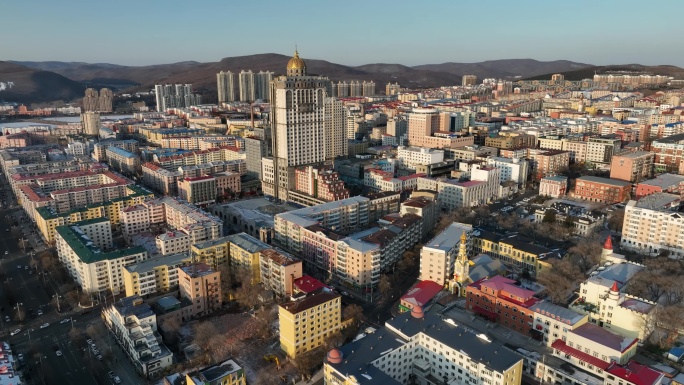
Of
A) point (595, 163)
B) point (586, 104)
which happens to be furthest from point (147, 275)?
point (586, 104)

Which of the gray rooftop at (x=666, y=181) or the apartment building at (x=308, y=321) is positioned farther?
the gray rooftop at (x=666, y=181)

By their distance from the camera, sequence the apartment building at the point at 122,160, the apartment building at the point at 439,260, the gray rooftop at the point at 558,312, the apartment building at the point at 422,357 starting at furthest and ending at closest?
the apartment building at the point at 122,160 → the apartment building at the point at 439,260 → the gray rooftop at the point at 558,312 → the apartment building at the point at 422,357

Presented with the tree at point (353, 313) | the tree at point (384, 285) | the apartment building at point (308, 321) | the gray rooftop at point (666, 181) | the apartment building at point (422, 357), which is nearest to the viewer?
the apartment building at point (422, 357)

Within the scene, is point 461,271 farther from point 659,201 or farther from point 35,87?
point 35,87

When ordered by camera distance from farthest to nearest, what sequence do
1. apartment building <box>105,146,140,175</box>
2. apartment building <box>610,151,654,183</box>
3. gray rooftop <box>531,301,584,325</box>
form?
1. apartment building <box>105,146,140,175</box>
2. apartment building <box>610,151,654,183</box>
3. gray rooftop <box>531,301,584,325</box>

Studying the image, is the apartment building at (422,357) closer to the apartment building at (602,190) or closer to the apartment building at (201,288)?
the apartment building at (201,288)

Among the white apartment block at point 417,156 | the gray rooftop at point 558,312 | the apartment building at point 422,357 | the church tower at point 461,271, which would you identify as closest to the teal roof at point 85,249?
the apartment building at point 422,357

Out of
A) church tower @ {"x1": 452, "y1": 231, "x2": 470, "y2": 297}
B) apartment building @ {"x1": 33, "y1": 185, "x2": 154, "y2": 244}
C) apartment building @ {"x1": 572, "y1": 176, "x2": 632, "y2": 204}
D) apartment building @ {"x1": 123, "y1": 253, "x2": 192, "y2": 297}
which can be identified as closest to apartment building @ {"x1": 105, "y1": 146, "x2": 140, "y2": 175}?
apartment building @ {"x1": 33, "y1": 185, "x2": 154, "y2": 244}

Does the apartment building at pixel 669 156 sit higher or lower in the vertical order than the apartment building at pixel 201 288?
higher

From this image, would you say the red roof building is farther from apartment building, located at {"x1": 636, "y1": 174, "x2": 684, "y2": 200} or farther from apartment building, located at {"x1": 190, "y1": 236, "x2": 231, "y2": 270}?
apartment building, located at {"x1": 636, "y1": 174, "x2": 684, "y2": 200}
